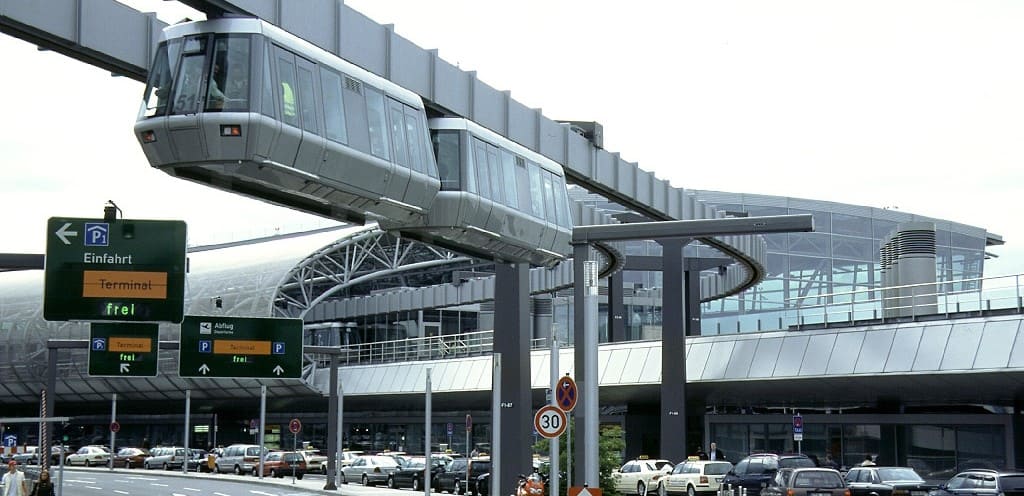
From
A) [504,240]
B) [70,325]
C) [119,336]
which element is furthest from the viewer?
[70,325]

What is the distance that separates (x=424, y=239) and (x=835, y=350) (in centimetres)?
2363

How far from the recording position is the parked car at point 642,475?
47.8 m

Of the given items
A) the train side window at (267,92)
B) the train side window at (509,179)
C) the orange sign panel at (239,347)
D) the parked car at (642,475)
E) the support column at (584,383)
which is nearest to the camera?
the train side window at (267,92)

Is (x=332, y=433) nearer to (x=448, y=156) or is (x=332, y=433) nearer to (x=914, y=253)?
(x=914, y=253)

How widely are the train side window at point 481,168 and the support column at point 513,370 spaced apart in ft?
44.4

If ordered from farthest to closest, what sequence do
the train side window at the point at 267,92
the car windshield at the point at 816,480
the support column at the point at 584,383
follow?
the car windshield at the point at 816,480 < the support column at the point at 584,383 < the train side window at the point at 267,92

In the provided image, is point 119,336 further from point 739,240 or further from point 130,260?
point 739,240

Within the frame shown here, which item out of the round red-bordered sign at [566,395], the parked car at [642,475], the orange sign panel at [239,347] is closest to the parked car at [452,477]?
the parked car at [642,475]

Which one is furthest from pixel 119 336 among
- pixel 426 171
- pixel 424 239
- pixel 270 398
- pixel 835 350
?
pixel 270 398

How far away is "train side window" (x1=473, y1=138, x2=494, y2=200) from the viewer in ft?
82.1

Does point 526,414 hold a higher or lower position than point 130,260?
lower

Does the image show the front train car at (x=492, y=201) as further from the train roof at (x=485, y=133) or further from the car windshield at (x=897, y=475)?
the car windshield at (x=897, y=475)

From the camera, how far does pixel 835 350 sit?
4525 centimetres

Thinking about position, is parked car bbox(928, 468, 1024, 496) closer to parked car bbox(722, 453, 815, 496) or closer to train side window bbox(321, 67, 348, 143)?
parked car bbox(722, 453, 815, 496)
